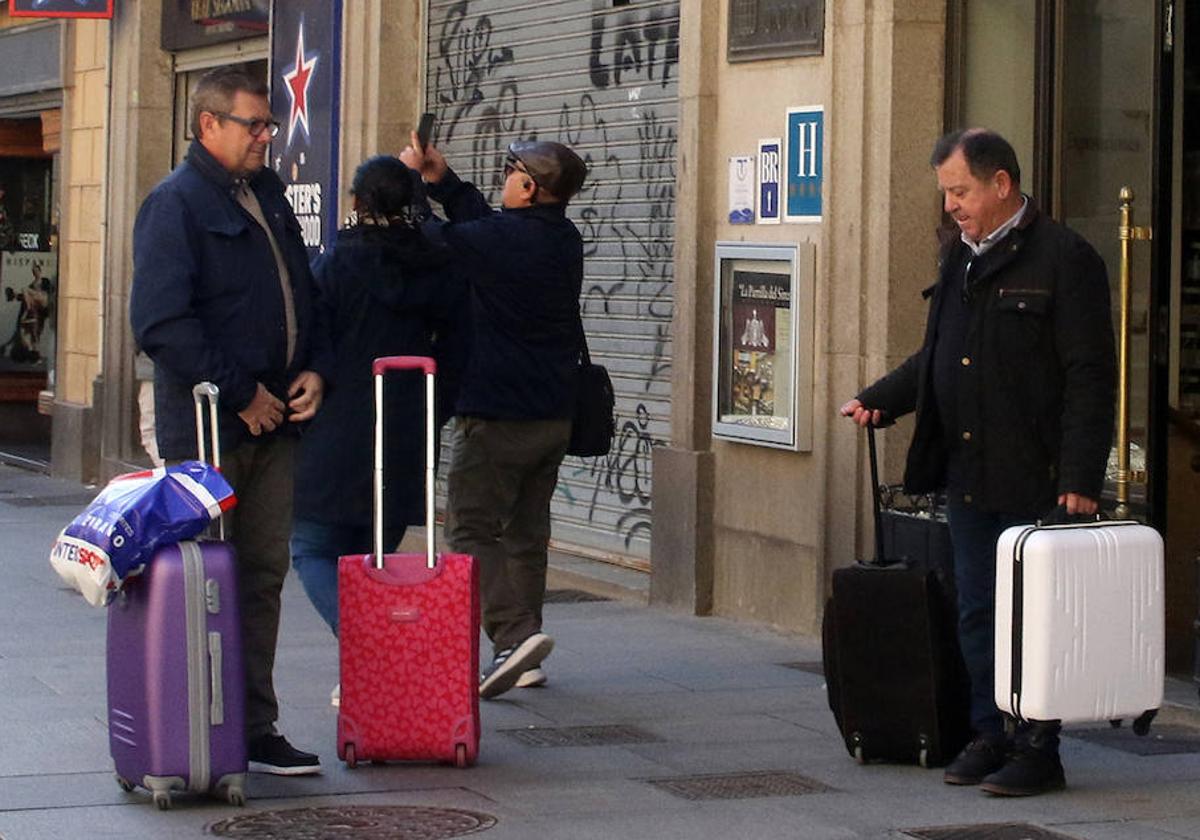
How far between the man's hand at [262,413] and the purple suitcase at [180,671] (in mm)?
448

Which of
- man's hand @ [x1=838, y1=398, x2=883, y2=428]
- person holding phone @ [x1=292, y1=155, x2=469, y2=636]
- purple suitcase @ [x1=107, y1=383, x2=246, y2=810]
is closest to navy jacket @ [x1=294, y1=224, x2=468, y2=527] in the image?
person holding phone @ [x1=292, y1=155, x2=469, y2=636]

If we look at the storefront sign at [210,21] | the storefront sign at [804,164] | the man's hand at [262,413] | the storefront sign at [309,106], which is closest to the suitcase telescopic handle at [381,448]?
the man's hand at [262,413]

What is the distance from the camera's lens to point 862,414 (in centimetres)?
665

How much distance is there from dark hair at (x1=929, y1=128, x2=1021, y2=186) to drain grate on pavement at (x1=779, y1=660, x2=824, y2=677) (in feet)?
9.25

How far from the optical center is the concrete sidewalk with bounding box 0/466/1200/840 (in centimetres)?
597

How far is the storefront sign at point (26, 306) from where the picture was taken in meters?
20.2

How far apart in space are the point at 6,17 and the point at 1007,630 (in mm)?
15794

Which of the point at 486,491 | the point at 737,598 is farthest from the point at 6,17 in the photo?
the point at 486,491

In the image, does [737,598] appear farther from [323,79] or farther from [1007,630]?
[323,79]

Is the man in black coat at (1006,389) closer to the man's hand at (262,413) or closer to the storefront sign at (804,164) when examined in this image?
the man's hand at (262,413)

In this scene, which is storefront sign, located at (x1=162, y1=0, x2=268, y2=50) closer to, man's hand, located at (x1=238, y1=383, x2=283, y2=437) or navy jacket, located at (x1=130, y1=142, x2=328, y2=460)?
navy jacket, located at (x1=130, y1=142, x2=328, y2=460)

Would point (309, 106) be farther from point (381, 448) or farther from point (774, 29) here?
point (381, 448)

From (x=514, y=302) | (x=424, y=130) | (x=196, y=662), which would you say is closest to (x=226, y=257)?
(x=196, y=662)

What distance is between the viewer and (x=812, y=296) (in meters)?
9.35
